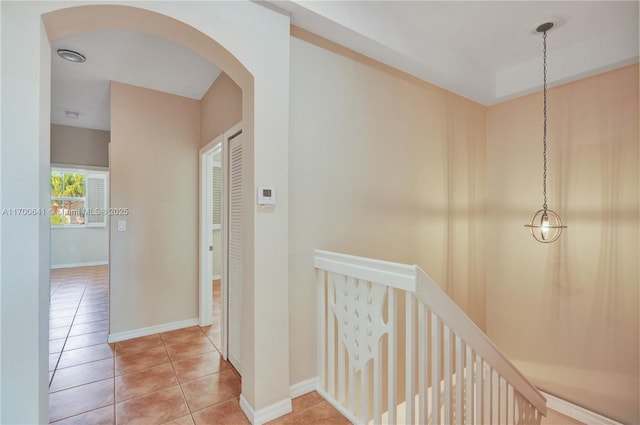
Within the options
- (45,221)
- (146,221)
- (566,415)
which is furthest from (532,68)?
(146,221)

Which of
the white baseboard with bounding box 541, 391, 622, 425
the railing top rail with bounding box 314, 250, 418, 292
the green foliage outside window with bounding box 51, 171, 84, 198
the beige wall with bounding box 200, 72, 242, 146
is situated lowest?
the white baseboard with bounding box 541, 391, 622, 425

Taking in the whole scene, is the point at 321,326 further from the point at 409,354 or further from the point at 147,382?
the point at 147,382

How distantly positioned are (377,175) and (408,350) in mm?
1508

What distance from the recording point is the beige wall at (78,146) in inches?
181

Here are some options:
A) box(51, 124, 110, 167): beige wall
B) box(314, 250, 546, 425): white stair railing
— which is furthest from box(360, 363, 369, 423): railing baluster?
box(51, 124, 110, 167): beige wall

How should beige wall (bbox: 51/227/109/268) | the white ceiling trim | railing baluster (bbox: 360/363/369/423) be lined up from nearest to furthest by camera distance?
railing baluster (bbox: 360/363/369/423) < the white ceiling trim < beige wall (bbox: 51/227/109/268)

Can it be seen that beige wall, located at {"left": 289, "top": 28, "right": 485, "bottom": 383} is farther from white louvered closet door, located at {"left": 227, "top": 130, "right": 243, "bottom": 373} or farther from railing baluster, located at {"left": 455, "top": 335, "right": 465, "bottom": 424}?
railing baluster, located at {"left": 455, "top": 335, "right": 465, "bottom": 424}

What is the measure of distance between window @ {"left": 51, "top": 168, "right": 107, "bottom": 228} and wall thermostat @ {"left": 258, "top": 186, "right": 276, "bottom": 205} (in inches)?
268

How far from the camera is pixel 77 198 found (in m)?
7.02

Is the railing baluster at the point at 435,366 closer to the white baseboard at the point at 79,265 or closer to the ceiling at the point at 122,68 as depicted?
the ceiling at the point at 122,68

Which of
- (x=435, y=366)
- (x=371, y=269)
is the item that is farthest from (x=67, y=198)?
(x=435, y=366)

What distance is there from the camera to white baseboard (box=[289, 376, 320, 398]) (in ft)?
6.56

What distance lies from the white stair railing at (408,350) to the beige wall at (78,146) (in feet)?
16.0

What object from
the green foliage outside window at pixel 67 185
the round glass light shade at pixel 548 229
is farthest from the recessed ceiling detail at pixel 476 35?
the green foliage outside window at pixel 67 185
